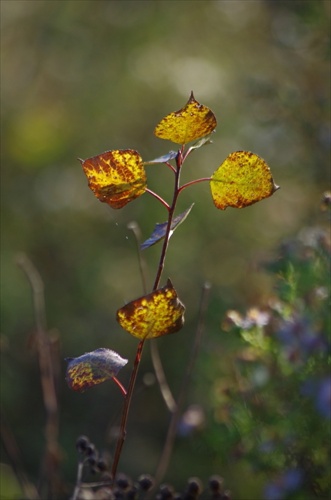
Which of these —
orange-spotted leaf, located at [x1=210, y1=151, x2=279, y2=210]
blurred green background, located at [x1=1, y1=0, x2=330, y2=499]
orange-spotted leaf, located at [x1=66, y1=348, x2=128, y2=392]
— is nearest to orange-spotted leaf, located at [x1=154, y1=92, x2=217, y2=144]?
orange-spotted leaf, located at [x1=210, y1=151, x2=279, y2=210]

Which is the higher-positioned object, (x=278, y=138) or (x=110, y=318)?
(x=278, y=138)

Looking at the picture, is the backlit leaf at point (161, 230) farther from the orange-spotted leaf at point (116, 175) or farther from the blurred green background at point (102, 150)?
the blurred green background at point (102, 150)

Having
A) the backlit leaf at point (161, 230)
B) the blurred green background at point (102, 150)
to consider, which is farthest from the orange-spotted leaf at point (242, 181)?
the blurred green background at point (102, 150)

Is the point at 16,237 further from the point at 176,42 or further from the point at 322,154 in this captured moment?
the point at 322,154

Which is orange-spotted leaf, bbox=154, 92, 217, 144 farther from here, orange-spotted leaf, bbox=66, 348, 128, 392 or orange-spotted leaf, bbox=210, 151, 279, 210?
orange-spotted leaf, bbox=66, 348, 128, 392

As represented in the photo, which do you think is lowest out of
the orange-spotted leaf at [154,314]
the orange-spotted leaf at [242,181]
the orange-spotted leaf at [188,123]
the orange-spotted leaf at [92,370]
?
the orange-spotted leaf at [92,370]

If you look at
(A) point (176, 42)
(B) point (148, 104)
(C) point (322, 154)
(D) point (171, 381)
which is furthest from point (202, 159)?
(C) point (322, 154)
